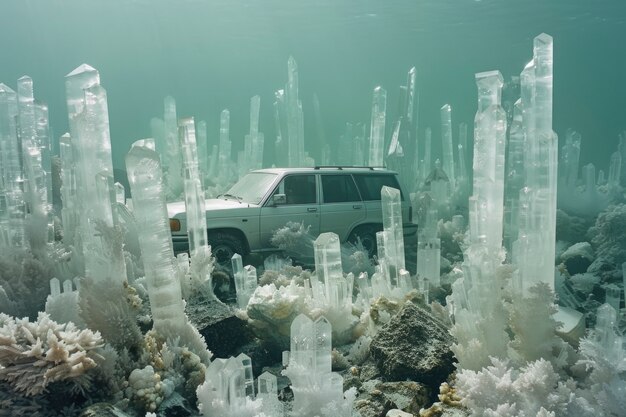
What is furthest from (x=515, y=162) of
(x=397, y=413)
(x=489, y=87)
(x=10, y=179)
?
(x=10, y=179)

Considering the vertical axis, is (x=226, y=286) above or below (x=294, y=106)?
below

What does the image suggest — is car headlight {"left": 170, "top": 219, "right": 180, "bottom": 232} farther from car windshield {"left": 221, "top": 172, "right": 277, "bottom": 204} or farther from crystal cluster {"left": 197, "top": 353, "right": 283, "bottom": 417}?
crystal cluster {"left": 197, "top": 353, "right": 283, "bottom": 417}

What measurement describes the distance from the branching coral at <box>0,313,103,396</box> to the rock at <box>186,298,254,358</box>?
1539 millimetres

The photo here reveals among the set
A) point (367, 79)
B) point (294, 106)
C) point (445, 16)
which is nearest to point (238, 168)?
point (294, 106)

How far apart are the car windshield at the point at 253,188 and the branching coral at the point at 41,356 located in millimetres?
4699

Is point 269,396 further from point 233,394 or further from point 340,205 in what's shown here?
point 340,205

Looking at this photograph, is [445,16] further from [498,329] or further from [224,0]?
[498,329]

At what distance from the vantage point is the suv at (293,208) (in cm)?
749

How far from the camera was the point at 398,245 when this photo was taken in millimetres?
6102

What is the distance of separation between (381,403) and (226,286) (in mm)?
3774

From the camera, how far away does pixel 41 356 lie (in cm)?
320

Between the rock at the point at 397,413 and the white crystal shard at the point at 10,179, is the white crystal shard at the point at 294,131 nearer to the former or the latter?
the white crystal shard at the point at 10,179

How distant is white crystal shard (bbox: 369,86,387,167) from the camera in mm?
14734

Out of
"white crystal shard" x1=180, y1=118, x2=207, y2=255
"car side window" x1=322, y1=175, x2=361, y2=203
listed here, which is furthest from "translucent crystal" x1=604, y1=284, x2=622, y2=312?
"white crystal shard" x1=180, y1=118, x2=207, y2=255
